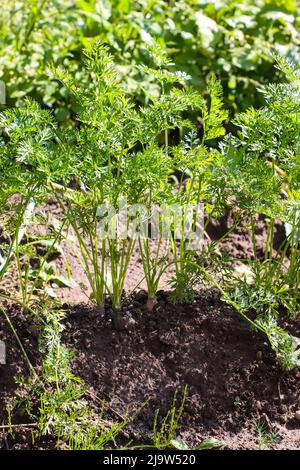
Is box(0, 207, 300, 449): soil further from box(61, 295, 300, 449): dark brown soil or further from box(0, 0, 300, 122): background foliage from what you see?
box(0, 0, 300, 122): background foliage

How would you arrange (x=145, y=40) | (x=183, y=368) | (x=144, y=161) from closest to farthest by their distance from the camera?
1. (x=144, y=161)
2. (x=183, y=368)
3. (x=145, y=40)

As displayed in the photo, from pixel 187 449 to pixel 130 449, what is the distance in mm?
172

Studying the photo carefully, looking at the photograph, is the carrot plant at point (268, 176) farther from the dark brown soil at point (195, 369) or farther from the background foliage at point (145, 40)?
the background foliage at point (145, 40)

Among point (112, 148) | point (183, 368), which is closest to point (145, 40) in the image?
point (112, 148)

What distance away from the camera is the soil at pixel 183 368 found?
2570 mm

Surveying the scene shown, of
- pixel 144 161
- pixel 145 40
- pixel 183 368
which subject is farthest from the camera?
pixel 145 40

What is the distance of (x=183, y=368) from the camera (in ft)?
8.84

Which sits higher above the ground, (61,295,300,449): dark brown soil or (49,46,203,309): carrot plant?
(49,46,203,309): carrot plant

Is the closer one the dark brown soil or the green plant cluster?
the green plant cluster

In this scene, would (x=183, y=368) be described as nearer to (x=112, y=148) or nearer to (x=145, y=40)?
(x=112, y=148)

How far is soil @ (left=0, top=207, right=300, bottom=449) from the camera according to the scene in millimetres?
2570

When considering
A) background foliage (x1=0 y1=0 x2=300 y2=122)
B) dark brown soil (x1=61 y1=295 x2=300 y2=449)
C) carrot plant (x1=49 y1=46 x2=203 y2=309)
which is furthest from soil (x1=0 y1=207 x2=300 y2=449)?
background foliage (x1=0 y1=0 x2=300 y2=122)

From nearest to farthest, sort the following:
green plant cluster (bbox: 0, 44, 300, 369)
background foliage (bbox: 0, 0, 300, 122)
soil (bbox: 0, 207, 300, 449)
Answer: green plant cluster (bbox: 0, 44, 300, 369), soil (bbox: 0, 207, 300, 449), background foliage (bbox: 0, 0, 300, 122)
